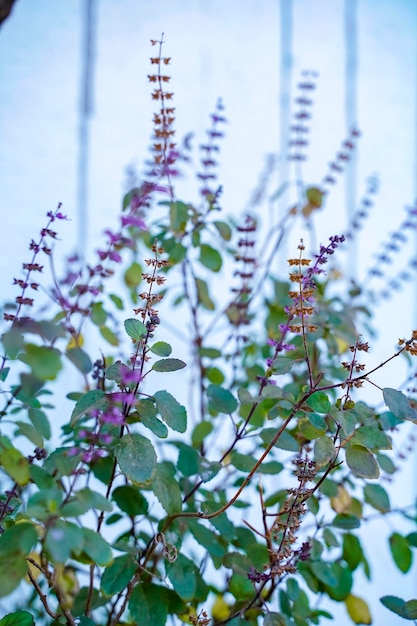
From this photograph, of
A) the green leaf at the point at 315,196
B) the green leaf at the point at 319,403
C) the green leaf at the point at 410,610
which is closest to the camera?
the green leaf at the point at 319,403

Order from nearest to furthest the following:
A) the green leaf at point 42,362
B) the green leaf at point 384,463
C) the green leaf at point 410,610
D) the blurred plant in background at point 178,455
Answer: the green leaf at point 42,362 → the blurred plant in background at point 178,455 → the green leaf at point 410,610 → the green leaf at point 384,463

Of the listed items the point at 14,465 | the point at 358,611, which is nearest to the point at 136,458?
the point at 14,465

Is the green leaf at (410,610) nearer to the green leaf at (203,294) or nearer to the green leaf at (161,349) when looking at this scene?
the green leaf at (161,349)

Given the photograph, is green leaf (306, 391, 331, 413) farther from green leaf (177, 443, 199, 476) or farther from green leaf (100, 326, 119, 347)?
green leaf (100, 326, 119, 347)

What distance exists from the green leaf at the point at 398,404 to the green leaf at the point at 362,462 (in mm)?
58

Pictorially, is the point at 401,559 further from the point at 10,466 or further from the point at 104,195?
the point at 104,195

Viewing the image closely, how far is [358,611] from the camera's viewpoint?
1.21m

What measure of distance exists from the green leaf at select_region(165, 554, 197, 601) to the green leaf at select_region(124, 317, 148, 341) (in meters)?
0.30

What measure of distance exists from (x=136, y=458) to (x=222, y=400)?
0.75ft

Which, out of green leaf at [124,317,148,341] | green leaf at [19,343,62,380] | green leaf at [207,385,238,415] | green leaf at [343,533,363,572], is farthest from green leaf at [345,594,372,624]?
green leaf at [19,343,62,380]

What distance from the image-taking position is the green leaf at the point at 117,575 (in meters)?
0.84

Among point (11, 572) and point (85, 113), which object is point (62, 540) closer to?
point (11, 572)

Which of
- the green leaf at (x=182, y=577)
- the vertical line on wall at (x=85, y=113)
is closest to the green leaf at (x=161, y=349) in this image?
the green leaf at (x=182, y=577)

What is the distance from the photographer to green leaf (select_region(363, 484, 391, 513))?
105cm
